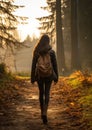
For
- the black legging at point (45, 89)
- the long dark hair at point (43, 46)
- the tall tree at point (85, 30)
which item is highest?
the long dark hair at point (43, 46)

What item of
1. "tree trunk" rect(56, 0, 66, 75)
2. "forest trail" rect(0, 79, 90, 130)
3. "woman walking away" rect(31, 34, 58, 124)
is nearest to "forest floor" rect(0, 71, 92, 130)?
"forest trail" rect(0, 79, 90, 130)

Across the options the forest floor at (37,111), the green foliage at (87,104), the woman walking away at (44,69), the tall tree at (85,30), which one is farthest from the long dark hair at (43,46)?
the tall tree at (85,30)

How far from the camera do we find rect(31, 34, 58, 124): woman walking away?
9594 mm

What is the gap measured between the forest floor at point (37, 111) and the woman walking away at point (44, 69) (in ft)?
1.65

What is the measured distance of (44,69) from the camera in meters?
9.57

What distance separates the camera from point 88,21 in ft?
115

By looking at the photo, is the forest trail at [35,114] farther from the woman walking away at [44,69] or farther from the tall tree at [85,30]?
the tall tree at [85,30]

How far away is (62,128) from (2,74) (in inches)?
418

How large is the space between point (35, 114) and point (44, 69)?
1.75 meters

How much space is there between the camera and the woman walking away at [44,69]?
31.5 ft

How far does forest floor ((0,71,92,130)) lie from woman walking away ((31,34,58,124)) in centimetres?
50

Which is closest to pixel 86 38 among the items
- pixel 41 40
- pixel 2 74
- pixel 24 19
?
pixel 24 19

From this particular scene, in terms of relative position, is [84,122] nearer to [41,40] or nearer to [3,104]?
[41,40]

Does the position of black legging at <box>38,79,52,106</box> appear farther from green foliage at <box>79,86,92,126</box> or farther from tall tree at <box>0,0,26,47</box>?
tall tree at <box>0,0,26,47</box>
